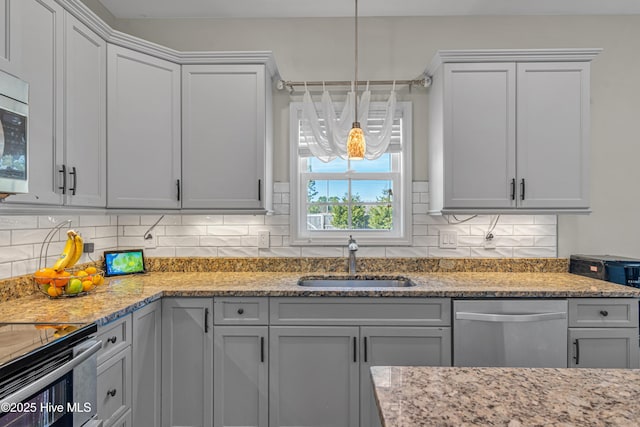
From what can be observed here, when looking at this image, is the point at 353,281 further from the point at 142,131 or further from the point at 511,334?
the point at 142,131

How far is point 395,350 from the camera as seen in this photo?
6.81 feet

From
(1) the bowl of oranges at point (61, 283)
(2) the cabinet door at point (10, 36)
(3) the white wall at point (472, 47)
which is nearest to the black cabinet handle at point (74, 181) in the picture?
(1) the bowl of oranges at point (61, 283)

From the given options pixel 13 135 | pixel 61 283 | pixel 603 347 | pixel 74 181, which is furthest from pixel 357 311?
pixel 13 135

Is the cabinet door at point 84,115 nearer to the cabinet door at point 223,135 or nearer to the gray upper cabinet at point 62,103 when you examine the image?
the gray upper cabinet at point 62,103

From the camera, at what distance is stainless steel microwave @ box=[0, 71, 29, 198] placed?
131cm

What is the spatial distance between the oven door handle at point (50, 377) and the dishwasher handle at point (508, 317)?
1.74 m

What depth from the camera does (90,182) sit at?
2.01m

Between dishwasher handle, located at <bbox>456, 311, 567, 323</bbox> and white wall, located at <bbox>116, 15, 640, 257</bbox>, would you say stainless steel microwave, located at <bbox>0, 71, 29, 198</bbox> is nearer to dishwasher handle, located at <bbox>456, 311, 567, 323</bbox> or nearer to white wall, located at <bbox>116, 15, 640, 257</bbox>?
white wall, located at <bbox>116, 15, 640, 257</bbox>

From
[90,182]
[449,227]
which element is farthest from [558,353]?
[90,182]

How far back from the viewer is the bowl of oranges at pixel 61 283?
5.92ft

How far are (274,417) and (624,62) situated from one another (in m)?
3.40

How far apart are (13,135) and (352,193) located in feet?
6.65

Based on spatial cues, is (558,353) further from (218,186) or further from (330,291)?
(218,186)

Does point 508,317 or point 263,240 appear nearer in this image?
point 508,317
